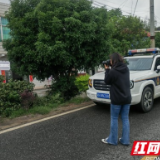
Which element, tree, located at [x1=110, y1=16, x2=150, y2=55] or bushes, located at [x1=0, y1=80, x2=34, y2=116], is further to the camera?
tree, located at [x1=110, y1=16, x2=150, y2=55]

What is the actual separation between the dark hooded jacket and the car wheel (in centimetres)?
213

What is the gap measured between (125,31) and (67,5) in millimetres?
5760

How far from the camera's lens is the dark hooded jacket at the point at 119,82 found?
134 inches

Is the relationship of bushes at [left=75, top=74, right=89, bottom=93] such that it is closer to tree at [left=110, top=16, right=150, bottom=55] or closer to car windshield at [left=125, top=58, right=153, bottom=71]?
car windshield at [left=125, top=58, right=153, bottom=71]

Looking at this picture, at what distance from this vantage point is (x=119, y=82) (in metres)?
3.43

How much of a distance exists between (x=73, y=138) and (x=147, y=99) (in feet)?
8.96

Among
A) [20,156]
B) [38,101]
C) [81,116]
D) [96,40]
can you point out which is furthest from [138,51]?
[20,156]

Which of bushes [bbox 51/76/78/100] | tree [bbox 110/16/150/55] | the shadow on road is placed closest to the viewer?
the shadow on road

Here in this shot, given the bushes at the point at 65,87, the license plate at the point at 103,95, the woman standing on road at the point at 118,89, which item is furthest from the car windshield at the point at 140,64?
the woman standing on road at the point at 118,89

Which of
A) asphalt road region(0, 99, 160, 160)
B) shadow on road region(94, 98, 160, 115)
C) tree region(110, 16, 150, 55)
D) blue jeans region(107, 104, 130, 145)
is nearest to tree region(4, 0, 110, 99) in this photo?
shadow on road region(94, 98, 160, 115)

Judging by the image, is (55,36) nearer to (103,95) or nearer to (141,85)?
(103,95)

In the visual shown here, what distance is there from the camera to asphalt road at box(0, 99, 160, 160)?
3.29m

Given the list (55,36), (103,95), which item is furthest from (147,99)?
(55,36)

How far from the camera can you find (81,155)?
10.7 feet
